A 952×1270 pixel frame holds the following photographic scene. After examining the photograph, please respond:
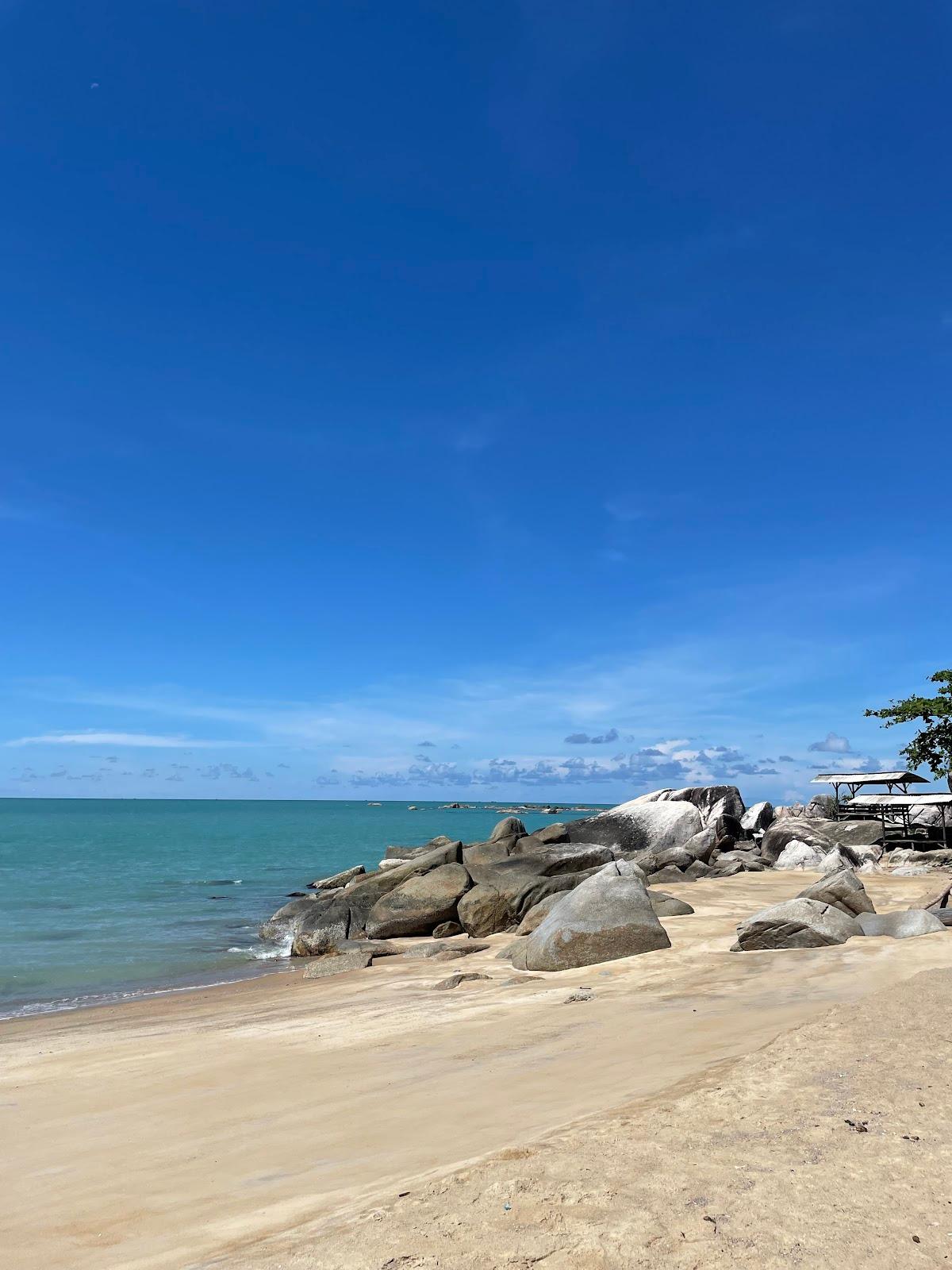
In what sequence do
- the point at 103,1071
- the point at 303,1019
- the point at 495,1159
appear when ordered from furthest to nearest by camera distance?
the point at 303,1019, the point at 103,1071, the point at 495,1159

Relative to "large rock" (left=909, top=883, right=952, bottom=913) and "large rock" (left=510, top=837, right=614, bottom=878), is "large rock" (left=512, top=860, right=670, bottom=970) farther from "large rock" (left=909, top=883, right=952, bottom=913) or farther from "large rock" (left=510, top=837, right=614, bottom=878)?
"large rock" (left=510, top=837, right=614, bottom=878)

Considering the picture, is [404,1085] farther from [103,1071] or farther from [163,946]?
[163,946]

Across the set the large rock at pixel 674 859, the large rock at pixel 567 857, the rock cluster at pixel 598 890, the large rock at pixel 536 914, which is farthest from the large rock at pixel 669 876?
the large rock at pixel 536 914

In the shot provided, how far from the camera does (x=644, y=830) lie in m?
31.2

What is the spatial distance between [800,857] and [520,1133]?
24.7m

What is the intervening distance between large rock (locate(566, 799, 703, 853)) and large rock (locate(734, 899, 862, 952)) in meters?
18.4

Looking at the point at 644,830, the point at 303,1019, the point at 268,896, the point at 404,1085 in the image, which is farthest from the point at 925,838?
the point at 404,1085

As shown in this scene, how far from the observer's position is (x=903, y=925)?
11.7 m

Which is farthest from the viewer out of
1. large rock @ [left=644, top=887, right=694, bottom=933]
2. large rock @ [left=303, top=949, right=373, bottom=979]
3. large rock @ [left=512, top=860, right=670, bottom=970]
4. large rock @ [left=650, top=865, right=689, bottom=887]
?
large rock @ [left=650, top=865, right=689, bottom=887]

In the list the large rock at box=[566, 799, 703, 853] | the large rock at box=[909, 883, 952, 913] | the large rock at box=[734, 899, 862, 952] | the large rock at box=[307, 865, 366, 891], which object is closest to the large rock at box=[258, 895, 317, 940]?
the large rock at box=[307, 865, 366, 891]

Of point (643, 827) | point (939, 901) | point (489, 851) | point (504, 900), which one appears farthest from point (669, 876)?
point (939, 901)

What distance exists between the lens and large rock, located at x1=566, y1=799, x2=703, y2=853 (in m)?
30.5

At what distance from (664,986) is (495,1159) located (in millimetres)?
5786

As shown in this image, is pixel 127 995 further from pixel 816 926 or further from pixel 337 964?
pixel 816 926
